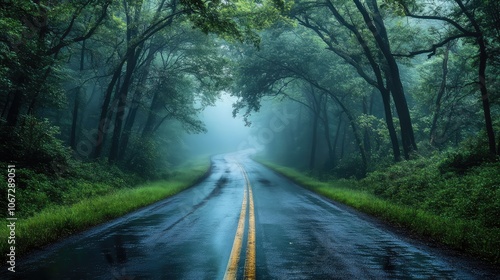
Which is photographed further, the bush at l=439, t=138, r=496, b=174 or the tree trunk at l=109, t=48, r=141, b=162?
the tree trunk at l=109, t=48, r=141, b=162

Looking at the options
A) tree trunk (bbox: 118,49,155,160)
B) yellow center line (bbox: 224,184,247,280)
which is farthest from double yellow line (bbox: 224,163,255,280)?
tree trunk (bbox: 118,49,155,160)

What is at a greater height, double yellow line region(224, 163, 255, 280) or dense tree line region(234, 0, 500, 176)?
dense tree line region(234, 0, 500, 176)

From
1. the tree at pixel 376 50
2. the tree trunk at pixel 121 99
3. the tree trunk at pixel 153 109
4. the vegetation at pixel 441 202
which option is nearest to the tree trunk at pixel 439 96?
the tree at pixel 376 50

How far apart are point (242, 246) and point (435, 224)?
475 centimetres

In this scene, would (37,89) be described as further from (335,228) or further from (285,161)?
(285,161)

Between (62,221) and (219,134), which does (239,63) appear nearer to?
(62,221)

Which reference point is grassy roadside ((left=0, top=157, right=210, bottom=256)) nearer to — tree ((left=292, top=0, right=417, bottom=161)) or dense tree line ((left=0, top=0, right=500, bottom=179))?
dense tree line ((left=0, top=0, right=500, bottom=179))

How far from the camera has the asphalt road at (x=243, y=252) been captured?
4.95 meters

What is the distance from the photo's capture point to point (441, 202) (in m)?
10.7

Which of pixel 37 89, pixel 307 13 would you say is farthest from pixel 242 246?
pixel 307 13

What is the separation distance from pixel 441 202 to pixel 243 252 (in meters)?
7.71

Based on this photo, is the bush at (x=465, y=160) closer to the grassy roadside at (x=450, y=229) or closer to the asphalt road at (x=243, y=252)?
the grassy roadside at (x=450, y=229)

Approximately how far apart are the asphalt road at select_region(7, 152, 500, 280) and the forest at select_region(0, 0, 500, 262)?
1187 mm

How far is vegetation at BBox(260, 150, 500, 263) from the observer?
22.6 ft
